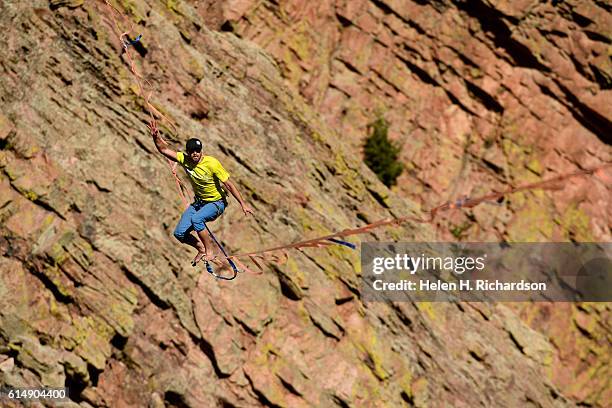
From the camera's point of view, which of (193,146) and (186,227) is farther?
(186,227)

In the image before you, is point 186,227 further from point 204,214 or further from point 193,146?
point 193,146

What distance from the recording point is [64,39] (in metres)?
18.1

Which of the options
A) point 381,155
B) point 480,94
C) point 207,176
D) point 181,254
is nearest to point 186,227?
point 207,176

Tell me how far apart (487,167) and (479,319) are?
36.0ft

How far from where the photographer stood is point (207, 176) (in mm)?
11453

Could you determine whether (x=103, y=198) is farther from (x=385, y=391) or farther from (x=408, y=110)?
(x=408, y=110)

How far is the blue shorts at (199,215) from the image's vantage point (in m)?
11.9

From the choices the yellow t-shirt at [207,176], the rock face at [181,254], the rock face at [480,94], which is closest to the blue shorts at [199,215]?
the yellow t-shirt at [207,176]

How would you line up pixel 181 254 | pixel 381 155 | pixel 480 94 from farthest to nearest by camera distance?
→ pixel 480 94
pixel 381 155
pixel 181 254

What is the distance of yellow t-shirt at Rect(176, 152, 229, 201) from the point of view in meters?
11.3

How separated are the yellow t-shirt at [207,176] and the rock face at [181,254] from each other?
537 centimetres

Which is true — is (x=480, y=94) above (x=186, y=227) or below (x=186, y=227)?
above

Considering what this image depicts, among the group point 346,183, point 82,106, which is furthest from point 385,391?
point 82,106

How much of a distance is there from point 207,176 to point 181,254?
6158mm
